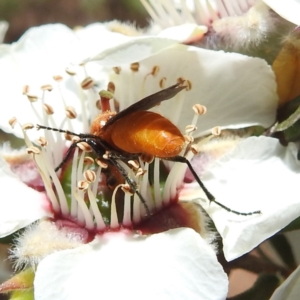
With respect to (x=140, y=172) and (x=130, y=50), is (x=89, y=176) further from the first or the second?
(x=130, y=50)

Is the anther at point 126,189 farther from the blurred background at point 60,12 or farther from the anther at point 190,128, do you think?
the blurred background at point 60,12

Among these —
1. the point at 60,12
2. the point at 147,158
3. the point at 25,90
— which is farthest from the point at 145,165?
the point at 60,12

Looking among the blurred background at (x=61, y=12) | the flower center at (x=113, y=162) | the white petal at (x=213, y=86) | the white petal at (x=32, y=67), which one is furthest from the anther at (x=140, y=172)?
the blurred background at (x=61, y=12)

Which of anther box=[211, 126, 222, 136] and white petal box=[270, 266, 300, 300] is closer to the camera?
Result: white petal box=[270, 266, 300, 300]

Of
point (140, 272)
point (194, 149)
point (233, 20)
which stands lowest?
point (140, 272)

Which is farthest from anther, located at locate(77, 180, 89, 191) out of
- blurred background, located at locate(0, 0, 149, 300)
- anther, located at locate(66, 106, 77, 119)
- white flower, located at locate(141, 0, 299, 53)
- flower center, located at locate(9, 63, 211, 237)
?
blurred background, located at locate(0, 0, 149, 300)

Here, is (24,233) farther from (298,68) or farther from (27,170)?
(298,68)

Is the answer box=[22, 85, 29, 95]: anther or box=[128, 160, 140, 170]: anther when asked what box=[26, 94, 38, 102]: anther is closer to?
box=[22, 85, 29, 95]: anther
